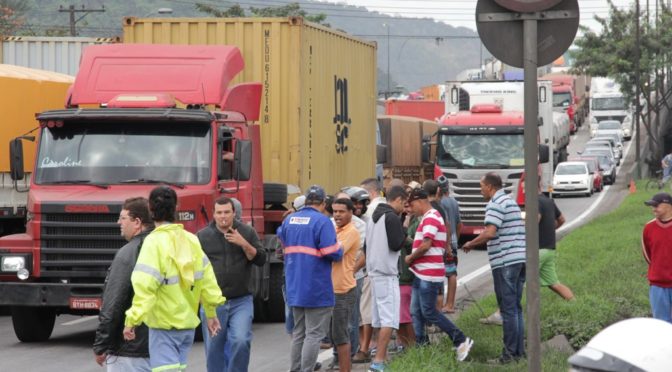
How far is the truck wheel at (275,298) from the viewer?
16.4 metres

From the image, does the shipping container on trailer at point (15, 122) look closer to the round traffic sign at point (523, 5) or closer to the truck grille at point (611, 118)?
the round traffic sign at point (523, 5)

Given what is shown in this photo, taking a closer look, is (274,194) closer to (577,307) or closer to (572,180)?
(577,307)

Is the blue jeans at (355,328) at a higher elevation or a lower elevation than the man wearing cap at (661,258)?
lower

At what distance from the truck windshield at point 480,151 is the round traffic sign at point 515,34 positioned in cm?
2277

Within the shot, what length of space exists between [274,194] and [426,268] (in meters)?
4.51

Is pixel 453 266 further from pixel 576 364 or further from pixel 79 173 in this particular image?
pixel 576 364

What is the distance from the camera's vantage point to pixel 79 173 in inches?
577

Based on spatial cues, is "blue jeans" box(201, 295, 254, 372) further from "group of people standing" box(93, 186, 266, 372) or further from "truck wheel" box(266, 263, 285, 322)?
"truck wheel" box(266, 263, 285, 322)

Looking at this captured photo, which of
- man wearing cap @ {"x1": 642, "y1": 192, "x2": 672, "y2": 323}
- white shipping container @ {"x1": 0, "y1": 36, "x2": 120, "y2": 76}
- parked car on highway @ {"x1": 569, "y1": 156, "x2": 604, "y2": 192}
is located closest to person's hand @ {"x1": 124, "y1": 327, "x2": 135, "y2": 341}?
man wearing cap @ {"x1": 642, "y1": 192, "x2": 672, "y2": 323}

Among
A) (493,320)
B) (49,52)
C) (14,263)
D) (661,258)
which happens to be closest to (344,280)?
(661,258)

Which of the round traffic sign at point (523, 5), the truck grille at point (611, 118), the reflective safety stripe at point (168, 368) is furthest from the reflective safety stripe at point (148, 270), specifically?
the truck grille at point (611, 118)

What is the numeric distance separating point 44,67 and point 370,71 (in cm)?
750

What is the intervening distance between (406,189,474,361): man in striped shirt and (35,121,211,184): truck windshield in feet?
9.96

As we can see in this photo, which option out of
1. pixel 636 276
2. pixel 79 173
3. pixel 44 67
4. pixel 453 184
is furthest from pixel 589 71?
pixel 79 173
